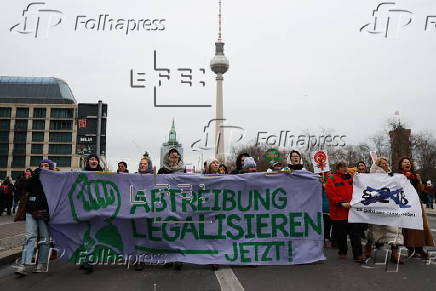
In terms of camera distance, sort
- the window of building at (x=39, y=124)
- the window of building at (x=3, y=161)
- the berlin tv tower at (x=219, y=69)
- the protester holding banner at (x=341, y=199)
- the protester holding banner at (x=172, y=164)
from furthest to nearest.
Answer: the berlin tv tower at (x=219, y=69)
the window of building at (x=39, y=124)
the window of building at (x=3, y=161)
the protester holding banner at (x=172, y=164)
the protester holding banner at (x=341, y=199)

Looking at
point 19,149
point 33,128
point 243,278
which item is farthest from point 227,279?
point 33,128

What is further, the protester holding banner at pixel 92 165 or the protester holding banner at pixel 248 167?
the protester holding banner at pixel 248 167

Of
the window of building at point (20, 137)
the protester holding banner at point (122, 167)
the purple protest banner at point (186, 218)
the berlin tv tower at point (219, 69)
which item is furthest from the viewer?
the berlin tv tower at point (219, 69)

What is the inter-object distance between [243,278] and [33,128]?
8918 cm

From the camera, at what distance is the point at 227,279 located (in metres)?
5.69

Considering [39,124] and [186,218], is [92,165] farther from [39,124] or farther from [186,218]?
[39,124]

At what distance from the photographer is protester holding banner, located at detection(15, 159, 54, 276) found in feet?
20.3

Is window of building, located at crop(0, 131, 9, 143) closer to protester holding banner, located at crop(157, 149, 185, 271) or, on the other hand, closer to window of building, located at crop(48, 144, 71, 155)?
window of building, located at crop(48, 144, 71, 155)

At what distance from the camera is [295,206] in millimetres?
6945

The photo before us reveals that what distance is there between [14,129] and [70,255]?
288 ft

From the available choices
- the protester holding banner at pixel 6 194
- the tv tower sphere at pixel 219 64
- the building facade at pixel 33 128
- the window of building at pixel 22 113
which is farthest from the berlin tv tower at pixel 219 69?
the protester holding banner at pixel 6 194

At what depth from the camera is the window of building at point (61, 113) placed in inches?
3393

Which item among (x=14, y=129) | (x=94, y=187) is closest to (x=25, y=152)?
(x=14, y=129)

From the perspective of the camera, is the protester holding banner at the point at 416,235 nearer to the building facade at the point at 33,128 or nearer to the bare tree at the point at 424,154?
the bare tree at the point at 424,154
